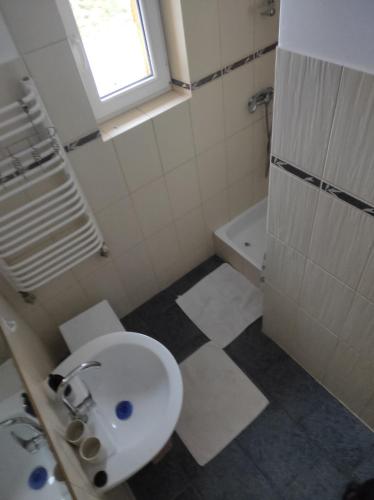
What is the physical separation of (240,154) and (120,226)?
0.86m

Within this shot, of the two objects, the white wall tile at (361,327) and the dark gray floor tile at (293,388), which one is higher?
the white wall tile at (361,327)

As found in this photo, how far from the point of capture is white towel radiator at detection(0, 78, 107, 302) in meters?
1.23

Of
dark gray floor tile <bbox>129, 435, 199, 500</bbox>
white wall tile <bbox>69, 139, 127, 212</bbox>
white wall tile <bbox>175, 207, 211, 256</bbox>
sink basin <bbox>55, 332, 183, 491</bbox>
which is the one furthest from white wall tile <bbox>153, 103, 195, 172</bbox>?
dark gray floor tile <bbox>129, 435, 199, 500</bbox>

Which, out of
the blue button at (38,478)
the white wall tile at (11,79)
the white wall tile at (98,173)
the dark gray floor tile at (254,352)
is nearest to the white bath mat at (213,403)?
the dark gray floor tile at (254,352)

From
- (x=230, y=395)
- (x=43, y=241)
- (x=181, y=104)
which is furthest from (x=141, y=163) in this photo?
(x=230, y=395)

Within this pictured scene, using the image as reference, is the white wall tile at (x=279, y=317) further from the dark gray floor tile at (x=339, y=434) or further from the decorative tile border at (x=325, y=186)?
the decorative tile border at (x=325, y=186)

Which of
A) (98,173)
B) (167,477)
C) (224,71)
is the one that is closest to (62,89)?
(98,173)

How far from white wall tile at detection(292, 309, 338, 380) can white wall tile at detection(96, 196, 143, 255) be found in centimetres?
95

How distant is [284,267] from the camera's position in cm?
151

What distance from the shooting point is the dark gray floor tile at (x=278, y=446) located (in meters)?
1.63

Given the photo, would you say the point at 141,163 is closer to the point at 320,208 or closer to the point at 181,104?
the point at 181,104

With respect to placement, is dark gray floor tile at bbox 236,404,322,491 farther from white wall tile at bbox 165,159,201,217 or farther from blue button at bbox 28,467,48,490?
white wall tile at bbox 165,159,201,217

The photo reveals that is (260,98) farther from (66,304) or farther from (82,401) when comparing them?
(82,401)

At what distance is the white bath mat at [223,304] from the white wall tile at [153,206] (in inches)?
22.4
